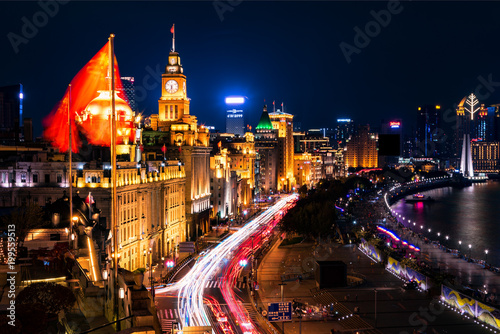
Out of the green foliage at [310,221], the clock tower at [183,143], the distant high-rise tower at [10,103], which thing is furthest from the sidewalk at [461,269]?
the distant high-rise tower at [10,103]

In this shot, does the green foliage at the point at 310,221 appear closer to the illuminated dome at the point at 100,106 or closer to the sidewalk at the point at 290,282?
the sidewalk at the point at 290,282

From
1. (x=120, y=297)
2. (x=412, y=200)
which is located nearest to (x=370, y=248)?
(x=120, y=297)

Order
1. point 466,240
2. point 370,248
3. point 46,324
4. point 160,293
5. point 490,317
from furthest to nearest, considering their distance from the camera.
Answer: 1. point 466,240
2. point 370,248
3. point 160,293
4. point 490,317
5. point 46,324

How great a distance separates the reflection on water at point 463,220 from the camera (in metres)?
81.8

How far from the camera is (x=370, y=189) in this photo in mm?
173250

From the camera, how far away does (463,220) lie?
110m

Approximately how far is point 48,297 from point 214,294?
914 inches

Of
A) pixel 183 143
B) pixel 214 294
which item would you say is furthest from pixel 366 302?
pixel 183 143

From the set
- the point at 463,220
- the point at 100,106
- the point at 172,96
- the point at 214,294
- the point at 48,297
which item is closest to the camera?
the point at 48,297

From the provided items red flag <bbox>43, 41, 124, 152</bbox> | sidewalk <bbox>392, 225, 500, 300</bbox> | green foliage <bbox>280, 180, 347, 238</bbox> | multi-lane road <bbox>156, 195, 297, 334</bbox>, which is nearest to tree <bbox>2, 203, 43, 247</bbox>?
multi-lane road <bbox>156, 195, 297, 334</bbox>

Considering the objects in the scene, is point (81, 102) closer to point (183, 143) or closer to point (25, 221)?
point (183, 143)

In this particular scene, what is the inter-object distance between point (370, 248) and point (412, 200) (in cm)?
10878

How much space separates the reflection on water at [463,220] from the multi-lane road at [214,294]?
33360mm

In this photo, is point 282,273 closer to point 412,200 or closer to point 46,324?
point 46,324
